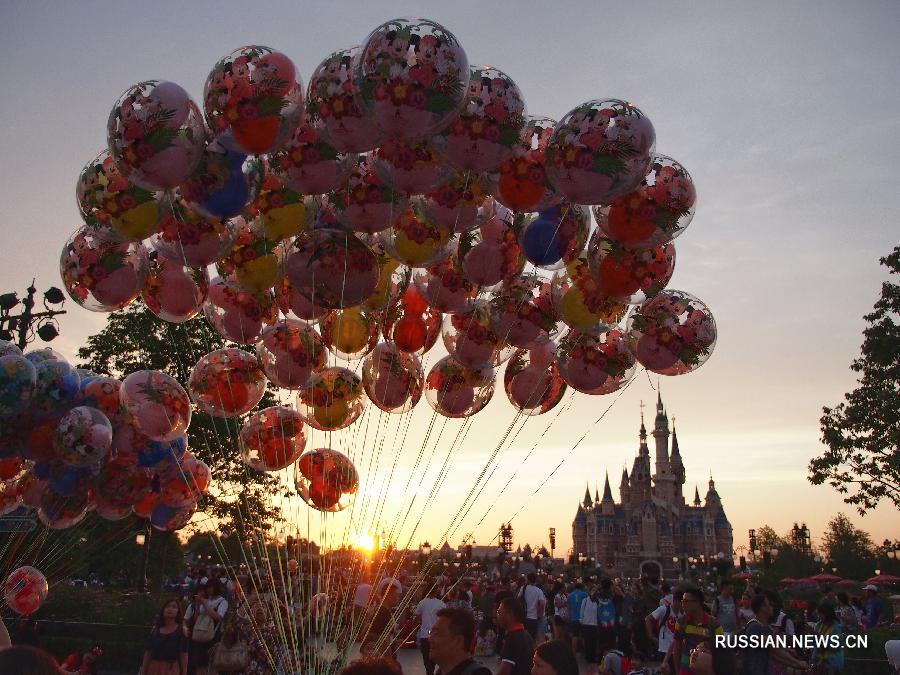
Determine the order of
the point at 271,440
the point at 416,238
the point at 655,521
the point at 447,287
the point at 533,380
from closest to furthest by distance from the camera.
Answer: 1. the point at 416,238
2. the point at 447,287
3. the point at 533,380
4. the point at 271,440
5. the point at 655,521

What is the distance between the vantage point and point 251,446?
8055mm

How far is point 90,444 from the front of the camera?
832 centimetres

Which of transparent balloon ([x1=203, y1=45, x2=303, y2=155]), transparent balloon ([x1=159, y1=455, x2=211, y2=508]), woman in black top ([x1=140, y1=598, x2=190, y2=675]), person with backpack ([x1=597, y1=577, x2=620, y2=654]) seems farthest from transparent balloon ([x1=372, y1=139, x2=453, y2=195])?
person with backpack ([x1=597, y1=577, x2=620, y2=654])

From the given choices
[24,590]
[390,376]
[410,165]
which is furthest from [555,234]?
[24,590]

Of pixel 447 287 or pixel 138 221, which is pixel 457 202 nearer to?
pixel 447 287

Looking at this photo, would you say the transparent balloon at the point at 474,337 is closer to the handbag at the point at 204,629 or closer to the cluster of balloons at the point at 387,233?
the cluster of balloons at the point at 387,233

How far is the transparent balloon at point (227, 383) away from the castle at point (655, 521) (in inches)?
3892

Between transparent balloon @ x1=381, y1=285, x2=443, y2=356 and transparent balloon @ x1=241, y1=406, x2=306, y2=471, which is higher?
transparent balloon @ x1=381, y1=285, x2=443, y2=356

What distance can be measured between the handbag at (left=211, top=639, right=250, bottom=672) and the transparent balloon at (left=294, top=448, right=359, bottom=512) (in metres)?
2.47

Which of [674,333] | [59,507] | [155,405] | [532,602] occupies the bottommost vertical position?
[532,602]

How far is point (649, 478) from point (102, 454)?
108681 mm

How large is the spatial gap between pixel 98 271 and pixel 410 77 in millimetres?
3269

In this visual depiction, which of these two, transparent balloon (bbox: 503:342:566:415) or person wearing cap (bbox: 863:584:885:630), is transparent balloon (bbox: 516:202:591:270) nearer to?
transparent balloon (bbox: 503:342:566:415)

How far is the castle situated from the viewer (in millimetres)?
104812
